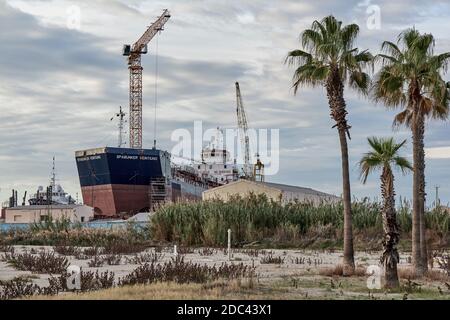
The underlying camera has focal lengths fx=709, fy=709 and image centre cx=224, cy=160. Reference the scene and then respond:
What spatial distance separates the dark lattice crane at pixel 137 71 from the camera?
386 feet

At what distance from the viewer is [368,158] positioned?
17172mm

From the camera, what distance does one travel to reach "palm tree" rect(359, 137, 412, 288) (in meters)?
Answer: 16.9

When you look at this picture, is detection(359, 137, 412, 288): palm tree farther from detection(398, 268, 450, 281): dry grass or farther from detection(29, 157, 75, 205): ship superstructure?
detection(29, 157, 75, 205): ship superstructure

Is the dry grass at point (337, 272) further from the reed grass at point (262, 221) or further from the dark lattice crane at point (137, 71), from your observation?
the dark lattice crane at point (137, 71)

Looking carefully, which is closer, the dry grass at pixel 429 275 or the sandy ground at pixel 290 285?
the sandy ground at pixel 290 285

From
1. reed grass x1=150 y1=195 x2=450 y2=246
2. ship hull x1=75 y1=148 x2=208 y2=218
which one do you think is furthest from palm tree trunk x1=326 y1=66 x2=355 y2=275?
ship hull x1=75 y1=148 x2=208 y2=218

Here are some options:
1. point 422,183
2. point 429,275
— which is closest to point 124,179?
point 422,183

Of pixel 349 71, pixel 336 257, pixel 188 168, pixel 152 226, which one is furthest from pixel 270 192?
pixel 188 168

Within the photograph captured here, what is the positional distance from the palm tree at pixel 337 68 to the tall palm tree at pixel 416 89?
3.11ft

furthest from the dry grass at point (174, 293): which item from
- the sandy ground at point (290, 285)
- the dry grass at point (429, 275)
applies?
the dry grass at point (429, 275)

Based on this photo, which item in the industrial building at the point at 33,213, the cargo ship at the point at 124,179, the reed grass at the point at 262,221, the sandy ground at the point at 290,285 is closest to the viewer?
the sandy ground at the point at 290,285

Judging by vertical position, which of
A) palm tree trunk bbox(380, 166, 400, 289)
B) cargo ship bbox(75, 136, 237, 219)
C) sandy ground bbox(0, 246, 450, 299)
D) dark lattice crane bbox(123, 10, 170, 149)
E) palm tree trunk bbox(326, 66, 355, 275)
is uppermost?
dark lattice crane bbox(123, 10, 170, 149)

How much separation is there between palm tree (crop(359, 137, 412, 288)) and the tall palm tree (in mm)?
2737
